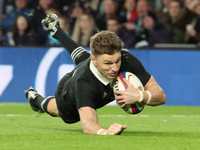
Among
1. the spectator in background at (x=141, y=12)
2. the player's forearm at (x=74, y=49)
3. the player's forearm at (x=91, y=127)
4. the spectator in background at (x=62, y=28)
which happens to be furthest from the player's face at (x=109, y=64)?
the spectator in background at (x=141, y=12)

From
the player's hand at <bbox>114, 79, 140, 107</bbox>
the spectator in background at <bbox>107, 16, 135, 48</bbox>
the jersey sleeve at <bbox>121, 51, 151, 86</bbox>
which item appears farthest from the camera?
the spectator in background at <bbox>107, 16, 135, 48</bbox>

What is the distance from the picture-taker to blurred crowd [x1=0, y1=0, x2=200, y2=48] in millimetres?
8984

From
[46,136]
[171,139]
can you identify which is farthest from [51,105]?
[171,139]

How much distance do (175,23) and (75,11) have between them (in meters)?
2.41

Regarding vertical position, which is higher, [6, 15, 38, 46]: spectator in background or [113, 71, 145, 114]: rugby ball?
[113, 71, 145, 114]: rugby ball

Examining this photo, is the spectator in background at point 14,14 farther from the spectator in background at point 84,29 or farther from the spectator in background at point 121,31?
the spectator in background at point 121,31

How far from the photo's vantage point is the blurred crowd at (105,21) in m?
8.98

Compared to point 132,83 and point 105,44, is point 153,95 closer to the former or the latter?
point 132,83

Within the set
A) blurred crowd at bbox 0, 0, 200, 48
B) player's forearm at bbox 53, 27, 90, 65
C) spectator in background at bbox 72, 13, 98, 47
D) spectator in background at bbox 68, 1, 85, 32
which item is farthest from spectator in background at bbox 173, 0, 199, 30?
player's forearm at bbox 53, 27, 90, 65

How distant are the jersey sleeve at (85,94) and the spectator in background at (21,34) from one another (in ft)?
17.0

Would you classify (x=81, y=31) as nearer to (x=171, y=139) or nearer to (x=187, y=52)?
(x=187, y=52)

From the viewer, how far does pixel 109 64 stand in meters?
3.88

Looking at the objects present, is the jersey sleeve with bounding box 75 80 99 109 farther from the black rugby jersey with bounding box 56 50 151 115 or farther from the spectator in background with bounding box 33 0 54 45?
the spectator in background with bounding box 33 0 54 45

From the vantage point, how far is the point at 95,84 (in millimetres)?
4117
